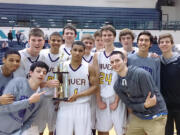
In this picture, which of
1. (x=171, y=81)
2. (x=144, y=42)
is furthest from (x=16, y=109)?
(x=171, y=81)

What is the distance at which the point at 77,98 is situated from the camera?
7.95 feet

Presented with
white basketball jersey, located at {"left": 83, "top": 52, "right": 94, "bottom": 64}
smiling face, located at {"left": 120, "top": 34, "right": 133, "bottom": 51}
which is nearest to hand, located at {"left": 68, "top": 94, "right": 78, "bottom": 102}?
white basketball jersey, located at {"left": 83, "top": 52, "right": 94, "bottom": 64}

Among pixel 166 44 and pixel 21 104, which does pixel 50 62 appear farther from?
pixel 166 44

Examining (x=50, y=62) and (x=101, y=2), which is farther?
(x=101, y=2)

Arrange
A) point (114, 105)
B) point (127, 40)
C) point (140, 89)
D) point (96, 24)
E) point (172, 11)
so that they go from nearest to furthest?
point (140, 89) < point (114, 105) < point (127, 40) < point (96, 24) < point (172, 11)

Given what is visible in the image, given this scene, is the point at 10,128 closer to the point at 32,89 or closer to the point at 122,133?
the point at 32,89

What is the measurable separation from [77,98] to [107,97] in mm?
411

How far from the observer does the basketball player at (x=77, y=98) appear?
2.34 m

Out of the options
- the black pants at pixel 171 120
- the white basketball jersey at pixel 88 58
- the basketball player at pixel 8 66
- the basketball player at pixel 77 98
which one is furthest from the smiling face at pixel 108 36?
the black pants at pixel 171 120

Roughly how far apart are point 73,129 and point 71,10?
12.7 metres

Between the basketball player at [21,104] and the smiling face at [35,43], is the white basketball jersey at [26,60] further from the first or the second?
the basketball player at [21,104]

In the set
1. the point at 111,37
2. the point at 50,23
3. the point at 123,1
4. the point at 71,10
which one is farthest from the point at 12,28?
the point at 111,37

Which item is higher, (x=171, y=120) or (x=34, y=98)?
(x=34, y=98)

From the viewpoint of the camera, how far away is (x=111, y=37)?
260 cm
